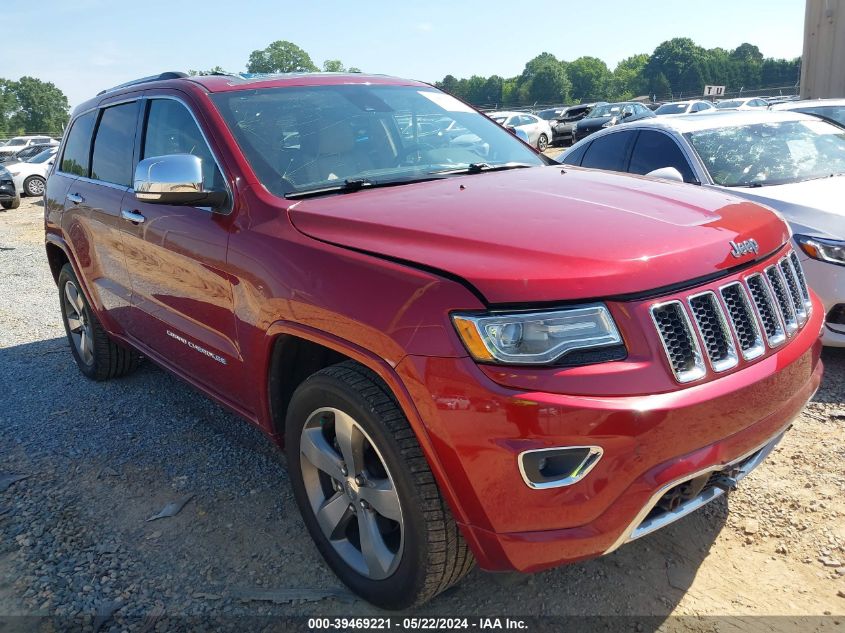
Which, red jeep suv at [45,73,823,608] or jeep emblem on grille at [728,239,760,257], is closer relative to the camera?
red jeep suv at [45,73,823,608]

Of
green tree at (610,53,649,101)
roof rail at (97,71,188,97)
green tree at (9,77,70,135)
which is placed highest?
green tree at (9,77,70,135)

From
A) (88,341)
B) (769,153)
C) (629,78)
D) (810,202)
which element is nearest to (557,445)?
→ (810,202)

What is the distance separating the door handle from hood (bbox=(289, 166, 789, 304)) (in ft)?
4.26

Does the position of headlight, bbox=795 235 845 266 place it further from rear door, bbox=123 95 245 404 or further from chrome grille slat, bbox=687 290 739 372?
rear door, bbox=123 95 245 404

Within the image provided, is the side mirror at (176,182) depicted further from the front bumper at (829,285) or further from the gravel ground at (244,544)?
the front bumper at (829,285)

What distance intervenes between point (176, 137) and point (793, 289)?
9.26ft

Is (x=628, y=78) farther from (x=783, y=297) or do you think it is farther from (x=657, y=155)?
(x=783, y=297)

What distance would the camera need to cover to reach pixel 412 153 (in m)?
3.28

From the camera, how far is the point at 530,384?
1902 mm

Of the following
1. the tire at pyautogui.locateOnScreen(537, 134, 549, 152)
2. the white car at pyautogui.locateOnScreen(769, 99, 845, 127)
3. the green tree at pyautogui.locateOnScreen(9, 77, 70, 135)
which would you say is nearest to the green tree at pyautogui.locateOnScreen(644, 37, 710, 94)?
the tire at pyautogui.locateOnScreen(537, 134, 549, 152)

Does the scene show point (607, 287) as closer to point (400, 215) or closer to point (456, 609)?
point (400, 215)

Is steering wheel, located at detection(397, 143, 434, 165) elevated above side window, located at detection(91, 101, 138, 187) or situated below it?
below

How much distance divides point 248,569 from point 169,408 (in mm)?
1914

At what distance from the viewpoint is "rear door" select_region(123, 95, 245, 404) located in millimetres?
2969
